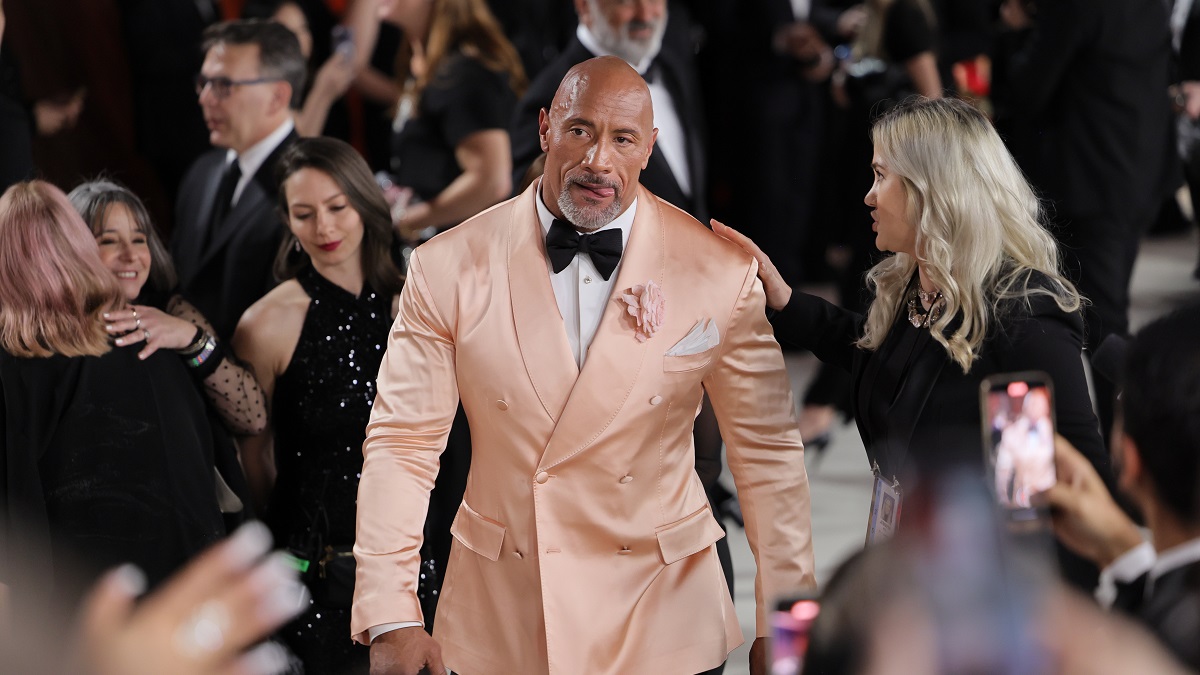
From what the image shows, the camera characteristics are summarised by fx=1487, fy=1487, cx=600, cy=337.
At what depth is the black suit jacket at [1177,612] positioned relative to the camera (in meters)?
1.81

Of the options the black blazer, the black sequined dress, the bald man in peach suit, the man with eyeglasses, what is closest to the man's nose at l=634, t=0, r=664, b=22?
the man with eyeglasses

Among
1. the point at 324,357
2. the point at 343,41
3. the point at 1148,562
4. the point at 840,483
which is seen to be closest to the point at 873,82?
the point at 840,483

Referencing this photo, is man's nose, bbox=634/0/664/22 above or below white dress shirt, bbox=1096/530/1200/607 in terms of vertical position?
above

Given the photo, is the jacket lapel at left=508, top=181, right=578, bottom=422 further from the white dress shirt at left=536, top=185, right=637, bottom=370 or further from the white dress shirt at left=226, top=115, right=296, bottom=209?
the white dress shirt at left=226, top=115, right=296, bottom=209

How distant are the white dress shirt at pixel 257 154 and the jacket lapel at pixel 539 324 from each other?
6.04ft

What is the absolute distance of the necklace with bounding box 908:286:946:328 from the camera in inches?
106

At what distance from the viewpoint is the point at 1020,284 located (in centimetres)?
266

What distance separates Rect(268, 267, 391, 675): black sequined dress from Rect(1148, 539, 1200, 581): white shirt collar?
197 centimetres

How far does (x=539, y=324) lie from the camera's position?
2.60 m

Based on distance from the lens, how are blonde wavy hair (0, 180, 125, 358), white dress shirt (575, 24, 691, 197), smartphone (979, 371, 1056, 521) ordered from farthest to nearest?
white dress shirt (575, 24, 691, 197)
blonde wavy hair (0, 180, 125, 358)
smartphone (979, 371, 1056, 521)

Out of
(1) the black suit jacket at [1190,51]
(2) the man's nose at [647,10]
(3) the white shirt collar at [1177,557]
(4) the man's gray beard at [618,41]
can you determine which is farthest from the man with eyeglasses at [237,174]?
(1) the black suit jacket at [1190,51]

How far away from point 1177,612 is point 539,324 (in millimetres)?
1179

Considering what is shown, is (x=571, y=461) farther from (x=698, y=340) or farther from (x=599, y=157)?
(x=599, y=157)

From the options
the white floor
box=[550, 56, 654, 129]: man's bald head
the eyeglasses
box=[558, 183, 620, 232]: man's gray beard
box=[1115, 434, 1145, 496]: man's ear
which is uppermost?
box=[550, 56, 654, 129]: man's bald head
